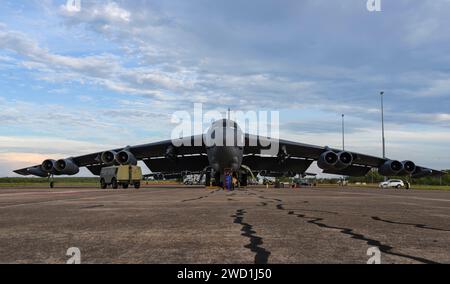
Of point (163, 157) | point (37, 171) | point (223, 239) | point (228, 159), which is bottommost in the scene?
point (223, 239)

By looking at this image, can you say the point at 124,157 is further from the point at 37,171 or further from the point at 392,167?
the point at 392,167

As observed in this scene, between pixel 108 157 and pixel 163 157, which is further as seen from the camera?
pixel 163 157

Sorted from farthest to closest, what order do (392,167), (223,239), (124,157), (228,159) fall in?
1. (124,157)
2. (392,167)
3. (228,159)
4. (223,239)

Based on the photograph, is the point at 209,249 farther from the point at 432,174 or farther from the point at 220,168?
the point at 432,174

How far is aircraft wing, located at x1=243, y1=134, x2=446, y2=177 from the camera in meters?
39.0

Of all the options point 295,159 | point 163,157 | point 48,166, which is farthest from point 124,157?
point 295,159

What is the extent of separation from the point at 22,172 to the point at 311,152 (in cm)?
2673

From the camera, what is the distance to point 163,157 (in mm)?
43844

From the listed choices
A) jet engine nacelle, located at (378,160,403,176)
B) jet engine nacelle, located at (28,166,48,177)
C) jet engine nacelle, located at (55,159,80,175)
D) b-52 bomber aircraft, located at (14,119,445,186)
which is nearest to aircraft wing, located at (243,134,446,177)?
b-52 bomber aircraft, located at (14,119,445,186)

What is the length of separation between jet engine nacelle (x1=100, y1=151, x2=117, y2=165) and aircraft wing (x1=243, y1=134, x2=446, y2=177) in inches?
440

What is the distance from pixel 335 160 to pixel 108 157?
61.2 feet

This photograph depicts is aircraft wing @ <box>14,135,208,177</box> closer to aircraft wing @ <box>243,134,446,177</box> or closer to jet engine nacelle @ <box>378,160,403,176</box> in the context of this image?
aircraft wing @ <box>243,134,446,177</box>
